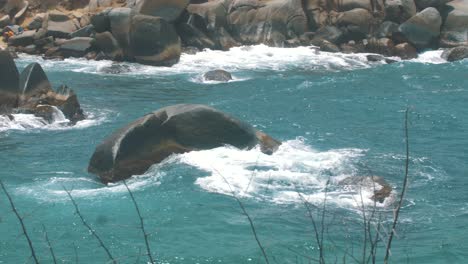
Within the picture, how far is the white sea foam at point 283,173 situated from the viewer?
12.9 meters

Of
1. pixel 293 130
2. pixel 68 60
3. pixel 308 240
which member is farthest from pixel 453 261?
pixel 68 60

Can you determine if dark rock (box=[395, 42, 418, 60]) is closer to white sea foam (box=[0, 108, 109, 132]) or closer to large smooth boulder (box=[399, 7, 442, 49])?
large smooth boulder (box=[399, 7, 442, 49])

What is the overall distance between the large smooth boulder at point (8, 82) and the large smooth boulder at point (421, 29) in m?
16.0

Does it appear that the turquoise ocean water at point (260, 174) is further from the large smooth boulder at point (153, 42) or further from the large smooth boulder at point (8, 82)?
the large smooth boulder at point (153, 42)

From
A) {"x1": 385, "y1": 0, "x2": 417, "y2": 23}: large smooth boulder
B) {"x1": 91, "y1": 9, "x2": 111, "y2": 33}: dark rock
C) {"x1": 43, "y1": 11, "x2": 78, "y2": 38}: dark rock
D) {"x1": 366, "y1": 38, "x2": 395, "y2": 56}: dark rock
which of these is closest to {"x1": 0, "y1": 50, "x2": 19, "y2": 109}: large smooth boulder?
{"x1": 91, "y1": 9, "x2": 111, "y2": 33}: dark rock

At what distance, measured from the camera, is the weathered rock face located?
550 inches

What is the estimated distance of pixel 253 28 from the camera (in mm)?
31234

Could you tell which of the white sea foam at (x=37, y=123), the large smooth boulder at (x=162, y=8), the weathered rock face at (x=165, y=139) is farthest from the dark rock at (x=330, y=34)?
the weathered rock face at (x=165, y=139)

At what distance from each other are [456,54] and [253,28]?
849cm

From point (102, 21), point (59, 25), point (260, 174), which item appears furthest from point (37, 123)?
point (59, 25)

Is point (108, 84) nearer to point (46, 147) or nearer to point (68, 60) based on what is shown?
point (68, 60)

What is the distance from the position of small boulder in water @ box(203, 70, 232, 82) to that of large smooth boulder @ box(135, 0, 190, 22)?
5.27 metres

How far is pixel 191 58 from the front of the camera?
28625mm

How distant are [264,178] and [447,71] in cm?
1384
